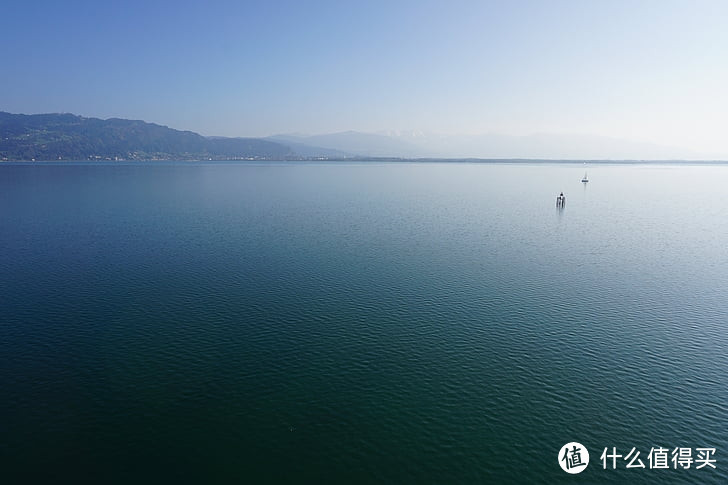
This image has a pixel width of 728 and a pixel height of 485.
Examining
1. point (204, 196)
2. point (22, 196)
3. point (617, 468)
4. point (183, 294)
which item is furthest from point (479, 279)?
point (22, 196)

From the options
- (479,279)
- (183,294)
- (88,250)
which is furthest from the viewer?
(88,250)

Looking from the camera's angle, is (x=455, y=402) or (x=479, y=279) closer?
(x=455, y=402)

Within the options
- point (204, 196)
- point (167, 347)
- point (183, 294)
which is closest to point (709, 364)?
point (167, 347)

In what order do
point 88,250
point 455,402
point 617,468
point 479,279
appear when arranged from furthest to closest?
point 88,250
point 479,279
point 455,402
point 617,468

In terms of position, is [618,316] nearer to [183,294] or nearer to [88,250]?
[183,294]

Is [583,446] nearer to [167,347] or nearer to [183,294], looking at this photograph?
[167,347]

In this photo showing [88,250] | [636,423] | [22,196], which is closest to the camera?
[636,423]
